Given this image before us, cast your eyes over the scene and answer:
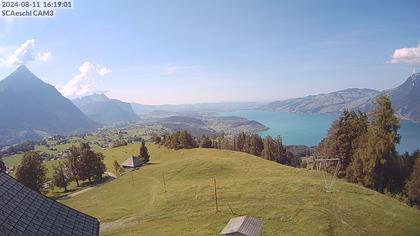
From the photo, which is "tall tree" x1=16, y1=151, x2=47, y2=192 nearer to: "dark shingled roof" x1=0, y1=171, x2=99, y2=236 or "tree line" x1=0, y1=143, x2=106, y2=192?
"tree line" x1=0, y1=143, x2=106, y2=192

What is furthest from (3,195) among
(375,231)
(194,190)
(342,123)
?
(342,123)

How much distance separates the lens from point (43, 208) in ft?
68.9

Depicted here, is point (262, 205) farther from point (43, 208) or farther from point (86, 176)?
point (86, 176)

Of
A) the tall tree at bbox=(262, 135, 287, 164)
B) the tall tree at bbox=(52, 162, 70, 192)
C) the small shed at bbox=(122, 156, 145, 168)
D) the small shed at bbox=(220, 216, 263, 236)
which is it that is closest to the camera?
the small shed at bbox=(220, 216, 263, 236)

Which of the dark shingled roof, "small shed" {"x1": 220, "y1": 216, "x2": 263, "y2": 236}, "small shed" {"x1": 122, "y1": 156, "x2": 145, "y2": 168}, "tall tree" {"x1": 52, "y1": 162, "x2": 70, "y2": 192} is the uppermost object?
the dark shingled roof

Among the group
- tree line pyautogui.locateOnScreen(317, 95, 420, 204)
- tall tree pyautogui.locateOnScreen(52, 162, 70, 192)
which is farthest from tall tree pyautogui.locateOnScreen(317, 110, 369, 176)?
tall tree pyautogui.locateOnScreen(52, 162, 70, 192)

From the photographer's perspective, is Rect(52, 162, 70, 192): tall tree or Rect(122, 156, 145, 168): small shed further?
Rect(122, 156, 145, 168): small shed

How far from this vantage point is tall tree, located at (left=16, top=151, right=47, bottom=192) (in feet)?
281

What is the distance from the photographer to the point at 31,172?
86875 mm

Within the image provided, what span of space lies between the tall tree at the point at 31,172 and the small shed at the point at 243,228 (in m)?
70.7

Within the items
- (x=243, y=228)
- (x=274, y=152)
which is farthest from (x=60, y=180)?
(x=243, y=228)

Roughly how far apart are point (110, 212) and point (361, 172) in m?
47.6

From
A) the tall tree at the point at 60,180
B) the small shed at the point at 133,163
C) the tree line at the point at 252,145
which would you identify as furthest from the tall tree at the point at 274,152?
the tall tree at the point at 60,180

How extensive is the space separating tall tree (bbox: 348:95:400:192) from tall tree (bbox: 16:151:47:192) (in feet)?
250
